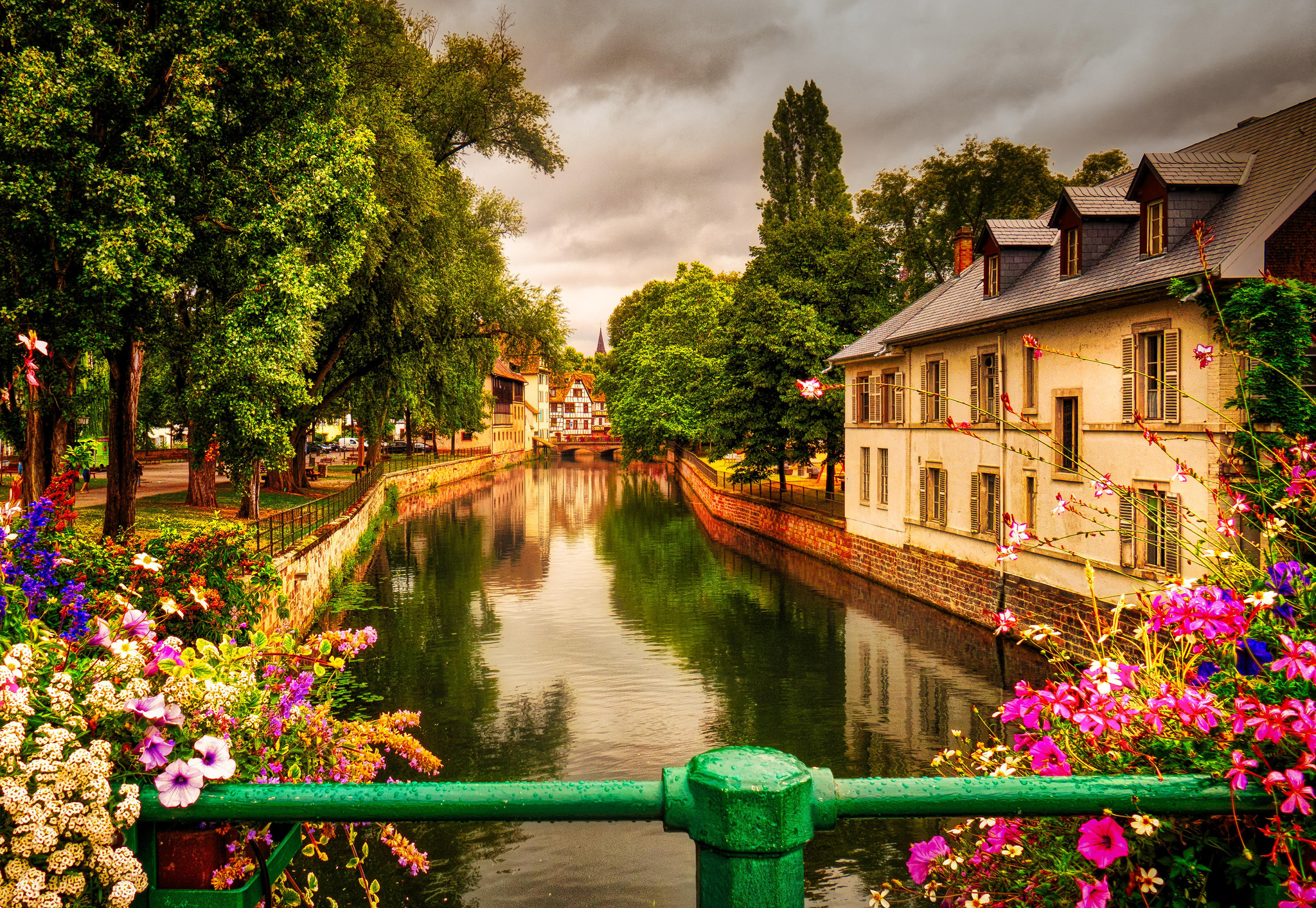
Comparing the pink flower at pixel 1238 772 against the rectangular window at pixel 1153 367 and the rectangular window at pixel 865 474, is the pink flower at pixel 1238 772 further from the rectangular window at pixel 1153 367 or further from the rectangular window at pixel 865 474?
the rectangular window at pixel 865 474

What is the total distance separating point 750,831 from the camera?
1.69 m

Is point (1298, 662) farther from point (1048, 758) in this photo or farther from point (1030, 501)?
point (1030, 501)

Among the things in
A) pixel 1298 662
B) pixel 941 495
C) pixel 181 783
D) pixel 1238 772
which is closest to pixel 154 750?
pixel 181 783

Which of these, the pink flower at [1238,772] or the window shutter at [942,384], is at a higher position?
the window shutter at [942,384]

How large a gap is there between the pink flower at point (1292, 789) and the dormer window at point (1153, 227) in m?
18.5

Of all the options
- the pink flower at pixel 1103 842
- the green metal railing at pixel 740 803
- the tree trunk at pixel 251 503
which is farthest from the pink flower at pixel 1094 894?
the tree trunk at pixel 251 503

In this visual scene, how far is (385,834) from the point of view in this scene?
3.24 metres

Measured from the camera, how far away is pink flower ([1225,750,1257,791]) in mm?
1783

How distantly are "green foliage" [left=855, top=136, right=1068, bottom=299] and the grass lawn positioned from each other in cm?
2747

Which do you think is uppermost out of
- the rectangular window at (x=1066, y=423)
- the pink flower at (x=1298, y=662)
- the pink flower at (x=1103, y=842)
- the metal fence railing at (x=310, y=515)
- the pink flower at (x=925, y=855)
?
the rectangular window at (x=1066, y=423)

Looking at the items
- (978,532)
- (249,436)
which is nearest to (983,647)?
(978,532)

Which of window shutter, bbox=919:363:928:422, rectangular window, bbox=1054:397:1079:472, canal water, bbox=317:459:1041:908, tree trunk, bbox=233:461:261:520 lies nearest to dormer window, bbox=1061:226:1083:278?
rectangular window, bbox=1054:397:1079:472

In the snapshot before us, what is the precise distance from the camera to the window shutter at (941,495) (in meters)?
25.0

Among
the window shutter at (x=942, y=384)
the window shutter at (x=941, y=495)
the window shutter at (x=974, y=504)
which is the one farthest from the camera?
the window shutter at (x=942, y=384)
